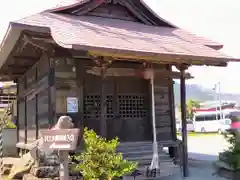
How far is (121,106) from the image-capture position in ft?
34.4

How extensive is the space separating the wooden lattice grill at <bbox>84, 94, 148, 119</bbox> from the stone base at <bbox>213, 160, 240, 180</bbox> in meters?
2.62

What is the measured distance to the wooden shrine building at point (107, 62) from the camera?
8461mm

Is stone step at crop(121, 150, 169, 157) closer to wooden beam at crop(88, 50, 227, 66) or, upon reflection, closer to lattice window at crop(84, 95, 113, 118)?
lattice window at crop(84, 95, 113, 118)

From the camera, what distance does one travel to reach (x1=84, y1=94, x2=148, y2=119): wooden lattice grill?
1008 centimetres

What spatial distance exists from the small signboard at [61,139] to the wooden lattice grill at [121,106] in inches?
165

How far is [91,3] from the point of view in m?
10.8

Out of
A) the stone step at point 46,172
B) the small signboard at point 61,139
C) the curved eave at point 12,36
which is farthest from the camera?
the stone step at point 46,172

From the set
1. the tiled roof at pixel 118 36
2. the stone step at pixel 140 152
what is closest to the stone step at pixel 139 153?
the stone step at pixel 140 152

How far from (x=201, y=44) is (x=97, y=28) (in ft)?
10.5

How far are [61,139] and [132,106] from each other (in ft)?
16.8

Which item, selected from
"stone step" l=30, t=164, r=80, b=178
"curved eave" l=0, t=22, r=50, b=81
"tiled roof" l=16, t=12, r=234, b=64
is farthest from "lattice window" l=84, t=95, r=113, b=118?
"curved eave" l=0, t=22, r=50, b=81

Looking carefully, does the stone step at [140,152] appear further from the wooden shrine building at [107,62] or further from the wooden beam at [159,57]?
the wooden beam at [159,57]

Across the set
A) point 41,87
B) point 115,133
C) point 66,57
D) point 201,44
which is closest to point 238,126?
point 201,44

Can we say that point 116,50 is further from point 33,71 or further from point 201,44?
point 33,71
